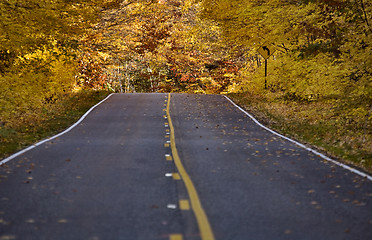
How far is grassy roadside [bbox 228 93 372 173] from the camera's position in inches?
501

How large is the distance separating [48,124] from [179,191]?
39.4ft

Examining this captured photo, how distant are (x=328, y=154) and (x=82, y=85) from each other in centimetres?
2831

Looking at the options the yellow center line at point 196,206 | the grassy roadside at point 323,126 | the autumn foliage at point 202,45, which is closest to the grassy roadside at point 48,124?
the autumn foliage at point 202,45

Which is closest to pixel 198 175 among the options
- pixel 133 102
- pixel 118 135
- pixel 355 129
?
pixel 118 135

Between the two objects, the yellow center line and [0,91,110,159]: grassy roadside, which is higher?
[0,91,110,159]: grassy roadside

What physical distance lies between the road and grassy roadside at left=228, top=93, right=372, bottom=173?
3.51 feet

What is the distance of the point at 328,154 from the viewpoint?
1249cm

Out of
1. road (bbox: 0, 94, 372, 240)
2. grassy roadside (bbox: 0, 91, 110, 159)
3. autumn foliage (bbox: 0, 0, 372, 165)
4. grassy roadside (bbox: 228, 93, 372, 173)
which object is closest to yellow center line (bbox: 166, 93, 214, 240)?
road (bbox: 0, 94, 372, 240)

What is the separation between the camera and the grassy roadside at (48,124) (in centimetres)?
1386

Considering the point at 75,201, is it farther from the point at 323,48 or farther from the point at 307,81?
the point at 307,81

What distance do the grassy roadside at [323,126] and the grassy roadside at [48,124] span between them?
27.6ft

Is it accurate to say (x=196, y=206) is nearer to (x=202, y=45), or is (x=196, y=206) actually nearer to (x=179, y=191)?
(x=179, y=191)

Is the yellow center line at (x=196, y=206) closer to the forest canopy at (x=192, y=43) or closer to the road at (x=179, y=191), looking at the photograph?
the road at (x=179, y=191)

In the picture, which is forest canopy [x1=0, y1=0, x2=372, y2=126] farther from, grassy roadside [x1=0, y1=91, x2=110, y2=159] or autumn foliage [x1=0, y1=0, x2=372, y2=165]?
grassy roadside [x1=0, y1=91, x2=110, y2=159]
